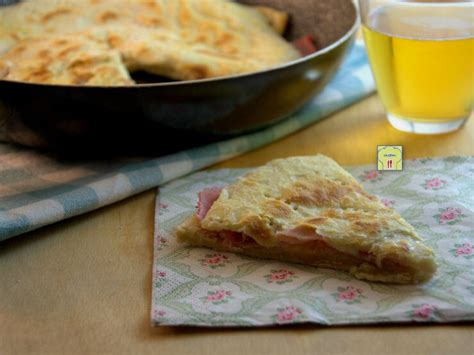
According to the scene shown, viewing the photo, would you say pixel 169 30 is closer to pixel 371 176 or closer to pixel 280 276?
pixel 371 176

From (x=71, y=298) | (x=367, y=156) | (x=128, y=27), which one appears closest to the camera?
(x=71, y=298)

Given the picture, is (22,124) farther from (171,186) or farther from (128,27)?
(128,27)

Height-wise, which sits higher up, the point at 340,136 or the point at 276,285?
the point at 340,136

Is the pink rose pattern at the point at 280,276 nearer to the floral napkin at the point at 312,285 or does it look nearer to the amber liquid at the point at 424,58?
the floral napkin at the point at 312,285

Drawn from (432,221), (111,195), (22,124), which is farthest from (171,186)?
(432,221)

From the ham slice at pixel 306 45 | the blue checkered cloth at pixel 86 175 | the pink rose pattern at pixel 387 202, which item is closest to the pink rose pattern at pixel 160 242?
the blue checkered cloth at pixel 86 175

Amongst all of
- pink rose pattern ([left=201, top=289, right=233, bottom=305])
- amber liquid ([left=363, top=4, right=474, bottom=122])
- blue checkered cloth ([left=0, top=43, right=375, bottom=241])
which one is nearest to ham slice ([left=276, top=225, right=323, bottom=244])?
pink rose pattern ([left=201, top=289, right=233, bottom=305])

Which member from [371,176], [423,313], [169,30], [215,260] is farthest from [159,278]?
[169,30]
